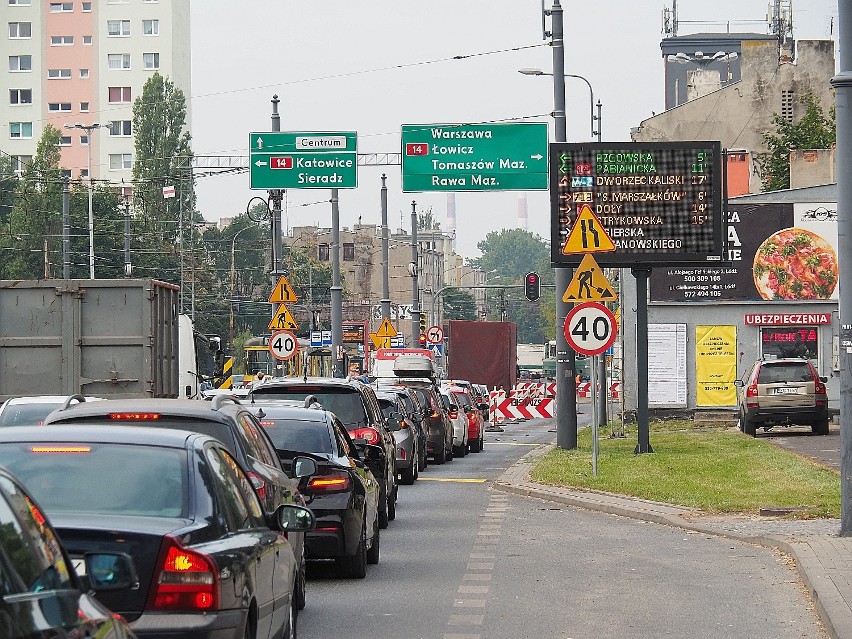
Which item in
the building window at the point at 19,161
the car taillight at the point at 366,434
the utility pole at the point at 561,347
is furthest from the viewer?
the building window at the point at 19,161

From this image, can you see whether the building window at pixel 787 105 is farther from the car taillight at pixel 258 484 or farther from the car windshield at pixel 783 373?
the car taillight at pixel 258 484

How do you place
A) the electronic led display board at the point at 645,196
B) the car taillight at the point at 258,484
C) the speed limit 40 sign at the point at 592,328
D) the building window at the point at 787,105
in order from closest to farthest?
the car taillight at the point at 258,484 → the speed limit 40 sign at the point at 592,328 → the electronic led display board at the point at 645,196 → the building window at the point at 787,105

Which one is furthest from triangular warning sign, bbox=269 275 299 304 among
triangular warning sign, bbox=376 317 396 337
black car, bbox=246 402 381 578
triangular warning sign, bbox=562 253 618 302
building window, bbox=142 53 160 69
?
building window, bbox=142 53 160 69

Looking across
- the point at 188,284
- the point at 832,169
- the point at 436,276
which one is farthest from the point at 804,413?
the point at 436,276

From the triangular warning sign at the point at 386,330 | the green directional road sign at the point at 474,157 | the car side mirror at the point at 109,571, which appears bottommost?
the car side mirror at the point at 109,571

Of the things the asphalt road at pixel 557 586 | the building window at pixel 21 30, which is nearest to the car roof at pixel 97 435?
the asphalt road at pixel 557 586

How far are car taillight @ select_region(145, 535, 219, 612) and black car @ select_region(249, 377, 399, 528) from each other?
396 inches

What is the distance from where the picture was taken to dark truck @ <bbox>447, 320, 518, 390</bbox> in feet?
212

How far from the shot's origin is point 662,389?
46594 mm

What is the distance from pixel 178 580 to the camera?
22.1 feet

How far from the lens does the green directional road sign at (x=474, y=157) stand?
1433 inches

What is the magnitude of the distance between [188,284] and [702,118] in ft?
118

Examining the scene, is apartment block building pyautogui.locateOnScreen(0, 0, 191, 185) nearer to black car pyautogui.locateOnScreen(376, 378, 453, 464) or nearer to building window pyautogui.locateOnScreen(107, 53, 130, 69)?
building window pyautogui.locateOnScreen(107, 53, 130, 69)

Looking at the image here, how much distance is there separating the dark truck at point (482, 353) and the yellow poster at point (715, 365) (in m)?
17.6
